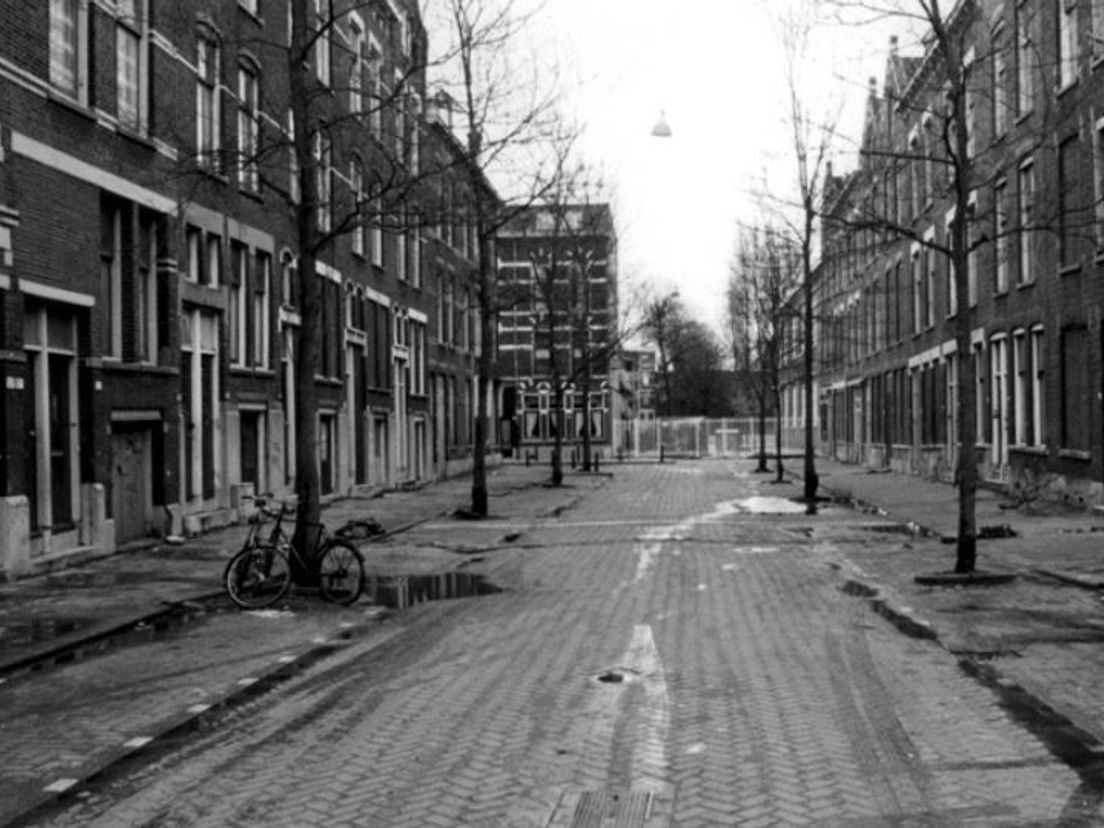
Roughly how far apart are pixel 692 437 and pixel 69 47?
6353cm

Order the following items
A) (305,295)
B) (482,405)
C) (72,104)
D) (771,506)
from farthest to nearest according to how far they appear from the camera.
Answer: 1. (771,506)
2. (482,405)
3. (72,104)
4. (305,295)

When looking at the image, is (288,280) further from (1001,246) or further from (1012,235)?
(1001,246)

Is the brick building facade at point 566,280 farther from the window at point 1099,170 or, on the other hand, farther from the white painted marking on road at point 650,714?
the white painted marking on road at point 650,714

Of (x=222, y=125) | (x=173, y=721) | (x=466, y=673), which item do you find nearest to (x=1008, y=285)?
(x=222, y=125)

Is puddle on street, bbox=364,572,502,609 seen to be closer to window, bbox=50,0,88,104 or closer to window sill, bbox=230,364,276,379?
window, bbox=50,0,88,104

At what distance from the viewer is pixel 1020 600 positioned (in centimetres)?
1323

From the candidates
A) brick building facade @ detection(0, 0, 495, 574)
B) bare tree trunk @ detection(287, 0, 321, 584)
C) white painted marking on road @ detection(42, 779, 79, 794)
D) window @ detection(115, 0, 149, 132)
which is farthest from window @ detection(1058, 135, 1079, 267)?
white painted marking on road @ detection(42, 779, 79, 794)

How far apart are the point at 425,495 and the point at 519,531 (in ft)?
40.0

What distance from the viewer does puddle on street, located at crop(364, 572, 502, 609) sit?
14.1 m

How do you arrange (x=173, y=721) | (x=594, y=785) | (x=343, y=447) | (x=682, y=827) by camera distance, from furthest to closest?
(x=343, y=447) < (x=173, y=721) < (x=594, y=785) < (x=682, y=827)

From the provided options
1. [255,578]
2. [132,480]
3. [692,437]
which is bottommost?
[255,578]

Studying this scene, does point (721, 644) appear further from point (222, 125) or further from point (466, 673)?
point (222, 125)

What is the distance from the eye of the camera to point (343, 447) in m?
32.4

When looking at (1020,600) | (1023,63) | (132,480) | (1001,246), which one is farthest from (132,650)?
(1001,246)
